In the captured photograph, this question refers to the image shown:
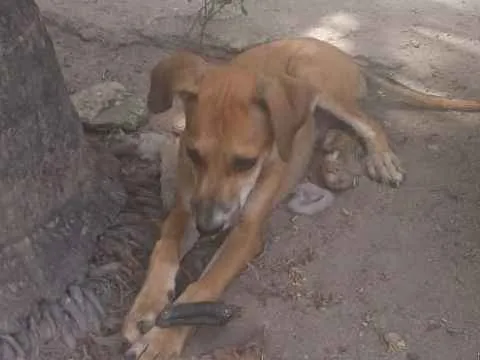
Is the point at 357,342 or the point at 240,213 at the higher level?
the point at 240,213

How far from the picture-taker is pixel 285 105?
4.39 meters

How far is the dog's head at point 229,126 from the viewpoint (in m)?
4.26

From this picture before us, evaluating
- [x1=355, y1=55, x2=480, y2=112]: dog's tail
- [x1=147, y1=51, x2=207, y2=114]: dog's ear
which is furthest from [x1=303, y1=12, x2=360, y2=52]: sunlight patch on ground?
[x1=147, y1=51, x2=207, y2=114]: dog's ear

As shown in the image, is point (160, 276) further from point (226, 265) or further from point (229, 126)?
point (229, 126)

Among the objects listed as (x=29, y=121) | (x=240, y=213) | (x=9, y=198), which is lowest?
(x=240, y=213)

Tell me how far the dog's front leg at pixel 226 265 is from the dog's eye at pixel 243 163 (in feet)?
1.21

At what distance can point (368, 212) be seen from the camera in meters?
5.00

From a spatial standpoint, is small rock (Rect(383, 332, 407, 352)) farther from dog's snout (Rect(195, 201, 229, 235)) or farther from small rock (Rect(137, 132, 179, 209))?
small rock (Rect(137, 132, 179, 209))

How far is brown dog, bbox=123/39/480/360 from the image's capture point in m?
4.23

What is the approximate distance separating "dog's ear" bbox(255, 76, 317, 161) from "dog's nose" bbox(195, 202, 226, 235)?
1.40 ft

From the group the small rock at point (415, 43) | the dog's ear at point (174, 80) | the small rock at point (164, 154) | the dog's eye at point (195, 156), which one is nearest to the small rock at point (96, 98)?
the small rock at point (164, 154)

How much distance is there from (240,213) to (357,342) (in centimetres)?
85

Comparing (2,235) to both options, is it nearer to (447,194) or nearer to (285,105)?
(285,105)

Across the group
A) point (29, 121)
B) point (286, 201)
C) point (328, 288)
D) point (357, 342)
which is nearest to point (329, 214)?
point (286, 201)
